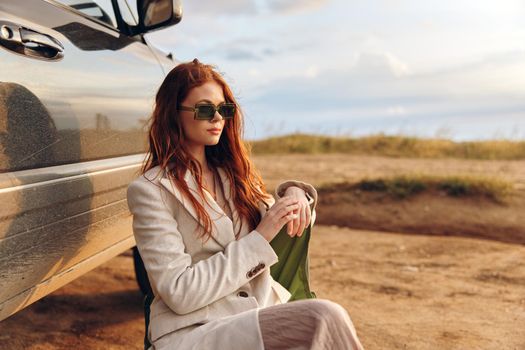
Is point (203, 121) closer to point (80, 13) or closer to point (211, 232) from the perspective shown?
point (211, 232)

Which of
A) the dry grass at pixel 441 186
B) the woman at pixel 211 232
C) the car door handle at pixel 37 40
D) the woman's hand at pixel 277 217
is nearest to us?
the woman at pixel 211 232

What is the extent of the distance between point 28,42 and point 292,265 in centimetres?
124

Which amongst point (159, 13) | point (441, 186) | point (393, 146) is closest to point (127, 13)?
point (159, 13)

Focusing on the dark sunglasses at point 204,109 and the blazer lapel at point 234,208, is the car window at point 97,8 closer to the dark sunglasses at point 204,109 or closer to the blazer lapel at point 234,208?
the dark sunglasses at point 204,109

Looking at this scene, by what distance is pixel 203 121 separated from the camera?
2184 mm

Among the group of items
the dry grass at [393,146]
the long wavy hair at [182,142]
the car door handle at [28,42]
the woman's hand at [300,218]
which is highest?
the car door handle at [28,42]

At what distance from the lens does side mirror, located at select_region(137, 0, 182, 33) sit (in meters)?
A: 3.18

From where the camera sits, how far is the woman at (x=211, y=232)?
1.79m

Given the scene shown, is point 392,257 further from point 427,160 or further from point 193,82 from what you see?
point 427,160

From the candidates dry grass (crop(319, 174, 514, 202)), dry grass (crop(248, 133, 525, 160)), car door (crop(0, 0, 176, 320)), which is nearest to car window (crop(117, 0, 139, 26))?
car door (crop(0, 0, 176, 320))

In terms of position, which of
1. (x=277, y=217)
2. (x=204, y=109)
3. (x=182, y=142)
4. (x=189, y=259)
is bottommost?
(x=189, y=259)

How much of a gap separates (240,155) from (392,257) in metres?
3.32

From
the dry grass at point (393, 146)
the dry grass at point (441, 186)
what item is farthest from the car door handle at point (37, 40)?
the dry grass at point (393, 146)

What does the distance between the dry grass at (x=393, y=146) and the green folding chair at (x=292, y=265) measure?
985 cm
